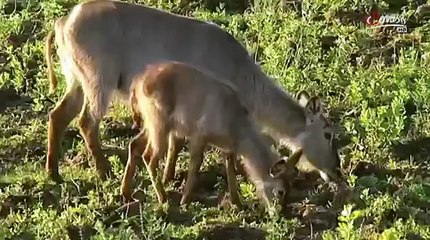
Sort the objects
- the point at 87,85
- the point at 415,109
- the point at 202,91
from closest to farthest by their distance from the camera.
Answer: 1. the point at 202,91
2. the point at 87,85
3. the point at 415,109

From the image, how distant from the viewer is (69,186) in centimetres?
767

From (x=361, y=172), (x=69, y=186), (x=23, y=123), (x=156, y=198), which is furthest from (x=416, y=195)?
(x=23, y=123)

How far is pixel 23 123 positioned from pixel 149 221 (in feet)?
8.28

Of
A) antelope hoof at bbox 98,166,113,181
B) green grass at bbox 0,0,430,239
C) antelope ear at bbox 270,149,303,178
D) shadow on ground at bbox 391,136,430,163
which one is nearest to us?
green grass at bbox 0,0,430,239

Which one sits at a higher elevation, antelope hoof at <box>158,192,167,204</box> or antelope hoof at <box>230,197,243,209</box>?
antelope hoof at <box>230,197,243,209</box>

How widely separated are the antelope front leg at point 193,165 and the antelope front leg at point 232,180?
0.19 m

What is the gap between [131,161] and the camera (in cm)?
747

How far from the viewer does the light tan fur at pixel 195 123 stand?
734 cm

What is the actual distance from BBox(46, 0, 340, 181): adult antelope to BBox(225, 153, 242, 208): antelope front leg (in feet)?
2.31

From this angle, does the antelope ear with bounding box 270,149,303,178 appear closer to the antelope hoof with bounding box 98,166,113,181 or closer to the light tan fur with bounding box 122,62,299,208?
the light tan fur with bounding box 122,62,299,208

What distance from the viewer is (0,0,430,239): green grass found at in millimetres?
6961

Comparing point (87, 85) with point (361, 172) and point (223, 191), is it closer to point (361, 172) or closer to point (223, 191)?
point (223, 191)

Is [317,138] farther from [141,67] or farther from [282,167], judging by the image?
[141,67]

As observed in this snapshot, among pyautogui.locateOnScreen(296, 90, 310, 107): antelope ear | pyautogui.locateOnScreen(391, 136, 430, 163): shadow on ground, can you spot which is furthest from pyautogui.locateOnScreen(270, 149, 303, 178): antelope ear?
pyautogui.locateOnScreen(391, 136, 430, 163): shadow on ground
